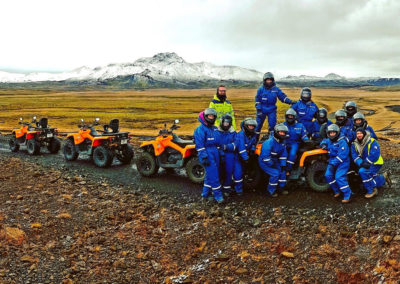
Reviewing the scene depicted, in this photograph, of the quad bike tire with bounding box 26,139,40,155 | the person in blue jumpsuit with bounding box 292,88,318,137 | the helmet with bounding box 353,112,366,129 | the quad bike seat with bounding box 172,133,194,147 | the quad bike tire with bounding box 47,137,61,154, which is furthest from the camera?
the quad bike tire with bounding box 47,137,61,154

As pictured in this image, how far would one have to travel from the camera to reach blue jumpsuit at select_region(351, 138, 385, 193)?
263 inches

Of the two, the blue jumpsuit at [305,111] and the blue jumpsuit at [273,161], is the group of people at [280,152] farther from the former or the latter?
the blue jumpsuit at [305,111]

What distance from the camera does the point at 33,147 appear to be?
13219 millimetres

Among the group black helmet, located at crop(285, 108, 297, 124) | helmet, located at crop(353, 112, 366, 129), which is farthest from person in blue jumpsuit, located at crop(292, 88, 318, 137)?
helmet, located at crop(353, 112, 366, 129)

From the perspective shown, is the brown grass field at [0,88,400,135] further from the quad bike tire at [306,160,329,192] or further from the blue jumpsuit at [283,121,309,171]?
the quad bike tire at [306,160,329,192]

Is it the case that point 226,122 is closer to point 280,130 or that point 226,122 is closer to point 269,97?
point 280,130

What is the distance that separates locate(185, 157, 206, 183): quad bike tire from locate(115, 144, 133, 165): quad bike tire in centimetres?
350

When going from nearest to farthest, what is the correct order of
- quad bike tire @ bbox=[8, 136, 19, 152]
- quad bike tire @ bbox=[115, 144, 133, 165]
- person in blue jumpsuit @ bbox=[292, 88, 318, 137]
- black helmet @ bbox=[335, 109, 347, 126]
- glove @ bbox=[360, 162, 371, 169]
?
1. glove @ bbox=[360, 162, 371, 169]
2. black helmet @ bbox=[335, 109, 347, 126]
3. person in blue jumpsuit @ bbox=[292, 88, 318, 137]
4. quad bike tire @ bbox=[115, 144, 133, 165]
5. quad bike tire @ bbox=[8, 136, 19, 152]

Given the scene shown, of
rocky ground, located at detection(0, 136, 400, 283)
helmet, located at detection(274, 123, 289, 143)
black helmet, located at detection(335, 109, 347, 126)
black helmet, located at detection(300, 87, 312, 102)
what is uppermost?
black helmet, located at detection(300, 87, 312, 102)

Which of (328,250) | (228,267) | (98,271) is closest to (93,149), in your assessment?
(98,271)

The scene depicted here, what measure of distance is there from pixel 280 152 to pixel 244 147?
2.71ft

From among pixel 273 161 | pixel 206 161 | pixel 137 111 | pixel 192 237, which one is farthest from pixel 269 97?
pixel 137 111

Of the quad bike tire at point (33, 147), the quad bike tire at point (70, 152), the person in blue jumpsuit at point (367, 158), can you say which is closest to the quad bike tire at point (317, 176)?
the person in blue jumpsuit at point (367, 158)

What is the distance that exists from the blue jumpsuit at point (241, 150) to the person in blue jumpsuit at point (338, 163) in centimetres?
171
